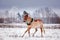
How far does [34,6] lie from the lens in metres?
2.94

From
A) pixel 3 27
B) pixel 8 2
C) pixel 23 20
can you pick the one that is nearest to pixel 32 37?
pixel 23 20

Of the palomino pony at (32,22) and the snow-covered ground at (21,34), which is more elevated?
the palomino pony at (32,22)

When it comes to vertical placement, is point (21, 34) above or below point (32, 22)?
below

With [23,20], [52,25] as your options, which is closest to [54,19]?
[52,25]

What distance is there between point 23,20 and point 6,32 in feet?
1.13

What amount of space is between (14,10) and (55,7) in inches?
26.9

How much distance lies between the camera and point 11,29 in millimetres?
2920

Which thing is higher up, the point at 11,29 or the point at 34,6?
the point at 34,6

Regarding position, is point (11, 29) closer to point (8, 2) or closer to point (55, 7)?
point (8, 2)

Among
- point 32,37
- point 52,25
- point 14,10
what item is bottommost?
point 32,37

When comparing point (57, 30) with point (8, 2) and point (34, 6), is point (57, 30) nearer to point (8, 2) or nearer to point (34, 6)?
point (34, 6)

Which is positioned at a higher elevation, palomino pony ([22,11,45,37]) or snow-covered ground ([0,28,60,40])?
palomino pony ([22,11,45,37])

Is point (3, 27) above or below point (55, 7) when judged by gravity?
below

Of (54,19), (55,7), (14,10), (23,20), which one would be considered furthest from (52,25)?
(14,10)
